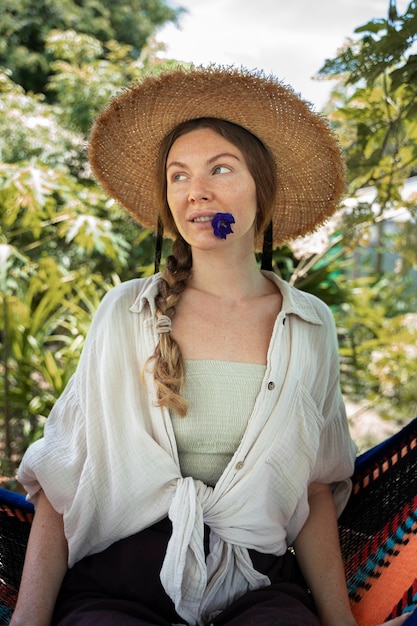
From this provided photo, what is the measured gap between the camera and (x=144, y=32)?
43.5 ft

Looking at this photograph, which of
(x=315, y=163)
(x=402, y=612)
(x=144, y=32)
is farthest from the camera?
(x=144, y=32)

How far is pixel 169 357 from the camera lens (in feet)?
4.89

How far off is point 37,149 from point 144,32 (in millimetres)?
10197

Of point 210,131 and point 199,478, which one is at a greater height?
point 210,131

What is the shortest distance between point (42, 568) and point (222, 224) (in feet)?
2.80

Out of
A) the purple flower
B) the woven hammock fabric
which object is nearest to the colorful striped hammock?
the woven hammock fabric

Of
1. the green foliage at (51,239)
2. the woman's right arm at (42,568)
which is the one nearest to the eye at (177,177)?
the woman's right arm at (42,568)

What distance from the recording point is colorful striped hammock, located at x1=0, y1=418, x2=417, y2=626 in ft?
4.82

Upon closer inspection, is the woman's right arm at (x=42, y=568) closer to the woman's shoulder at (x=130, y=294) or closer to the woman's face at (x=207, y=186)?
the woman's shoulder at (x=130, y=294)

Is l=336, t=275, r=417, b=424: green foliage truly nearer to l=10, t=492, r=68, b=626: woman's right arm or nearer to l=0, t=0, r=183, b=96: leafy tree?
l=10, t=492, r=68, b=626: woman's right arm

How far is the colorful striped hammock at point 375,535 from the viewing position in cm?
→ 147

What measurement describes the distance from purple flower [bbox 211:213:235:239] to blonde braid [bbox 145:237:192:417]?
0.69 ft

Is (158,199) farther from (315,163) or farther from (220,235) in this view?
(315,163)

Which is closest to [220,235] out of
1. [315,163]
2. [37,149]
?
[315,163]
